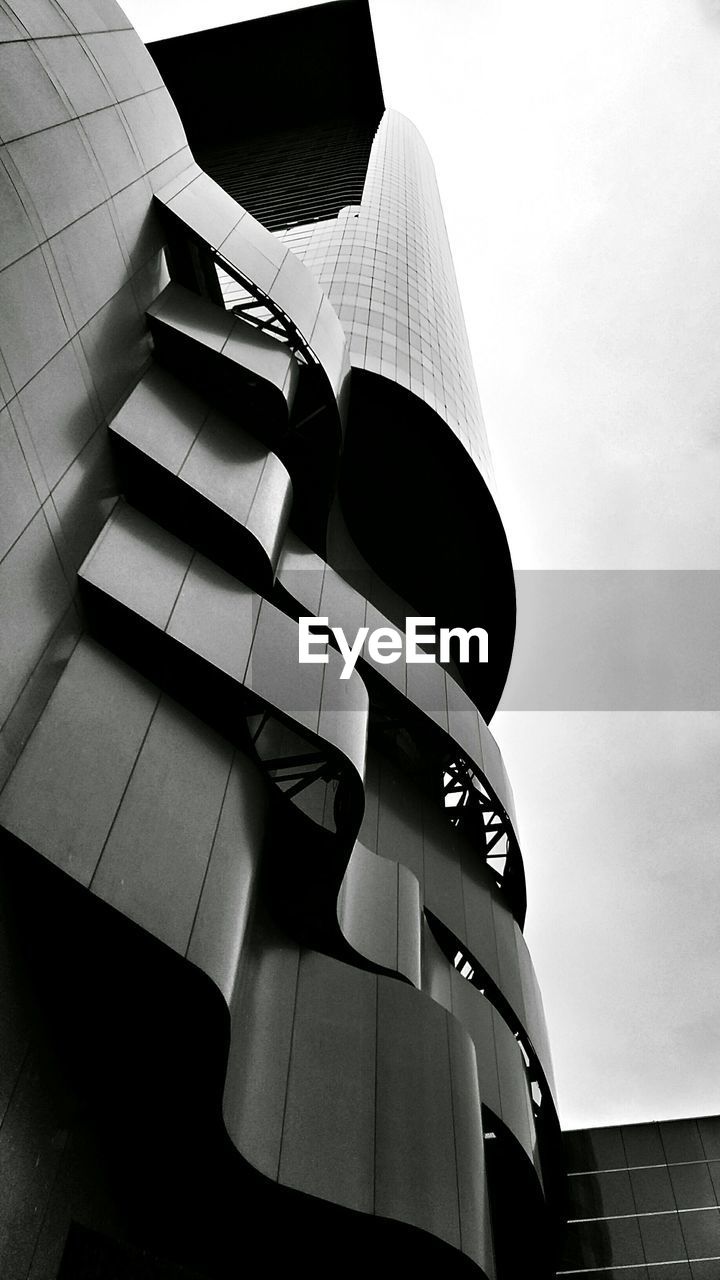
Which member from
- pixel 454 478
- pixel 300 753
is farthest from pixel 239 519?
pixel 454 478

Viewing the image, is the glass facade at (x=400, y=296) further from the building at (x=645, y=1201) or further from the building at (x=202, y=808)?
the building at (x=645, y=1201)

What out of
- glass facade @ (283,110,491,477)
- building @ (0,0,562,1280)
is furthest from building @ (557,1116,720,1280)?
glass facade @ (283,110,491,477)

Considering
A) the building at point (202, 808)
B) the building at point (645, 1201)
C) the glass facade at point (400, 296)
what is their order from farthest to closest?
the glass facade at point (400, 296) < the building at point (645, 1201) < the building at point (202, 808)

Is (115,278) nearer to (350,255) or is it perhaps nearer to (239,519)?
(239,519)

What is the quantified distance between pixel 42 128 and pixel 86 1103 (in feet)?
45.4

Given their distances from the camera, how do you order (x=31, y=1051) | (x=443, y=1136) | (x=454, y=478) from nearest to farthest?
(x=31, y=1051) < (x=443, y=1136) < (x=454, y=478)

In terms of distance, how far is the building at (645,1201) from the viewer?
81.4 feet

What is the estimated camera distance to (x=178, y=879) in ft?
34.8

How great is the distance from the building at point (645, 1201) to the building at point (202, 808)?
7.09m

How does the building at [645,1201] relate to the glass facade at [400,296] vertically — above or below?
below

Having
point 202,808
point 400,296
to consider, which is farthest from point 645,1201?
point 400,296

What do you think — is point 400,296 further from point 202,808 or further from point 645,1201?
point 645,1201

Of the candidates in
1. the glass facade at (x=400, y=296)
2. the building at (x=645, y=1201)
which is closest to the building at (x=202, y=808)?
the glass facade at (x=400, y=296)

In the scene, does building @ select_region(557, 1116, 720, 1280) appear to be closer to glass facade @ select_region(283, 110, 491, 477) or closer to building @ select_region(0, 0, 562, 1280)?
building @ select_region(0, 0, 562, 1280)
